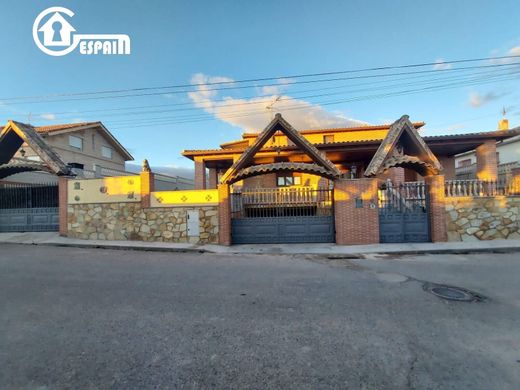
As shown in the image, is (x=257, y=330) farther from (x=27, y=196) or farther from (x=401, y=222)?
(x=27, y=196)

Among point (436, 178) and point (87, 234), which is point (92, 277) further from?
point (436, 178)

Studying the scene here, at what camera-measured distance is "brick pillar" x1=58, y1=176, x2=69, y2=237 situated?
12.0 m

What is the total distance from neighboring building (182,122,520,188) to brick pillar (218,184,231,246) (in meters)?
5.01

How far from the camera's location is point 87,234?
11.8m

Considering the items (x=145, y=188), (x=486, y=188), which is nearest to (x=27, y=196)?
(x=145, y=188)

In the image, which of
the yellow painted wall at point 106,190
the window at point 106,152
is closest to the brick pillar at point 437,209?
the yellow painted wall at point 106,190

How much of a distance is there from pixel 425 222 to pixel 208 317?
9973 mm

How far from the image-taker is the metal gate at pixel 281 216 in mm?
10336

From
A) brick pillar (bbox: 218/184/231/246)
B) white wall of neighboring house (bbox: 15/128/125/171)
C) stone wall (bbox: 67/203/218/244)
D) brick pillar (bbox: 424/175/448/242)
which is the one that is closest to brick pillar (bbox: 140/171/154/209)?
stone wall (bbox: 67/203/218/244)

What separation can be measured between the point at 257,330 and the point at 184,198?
337 inches

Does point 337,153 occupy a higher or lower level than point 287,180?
higher

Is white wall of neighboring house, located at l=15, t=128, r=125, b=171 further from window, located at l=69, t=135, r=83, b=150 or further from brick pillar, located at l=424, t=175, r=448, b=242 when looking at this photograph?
brick pillar, located at l=424, t=175, r=448, b=242

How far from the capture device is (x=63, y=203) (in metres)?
12.0

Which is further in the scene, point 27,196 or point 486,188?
point 27,196
